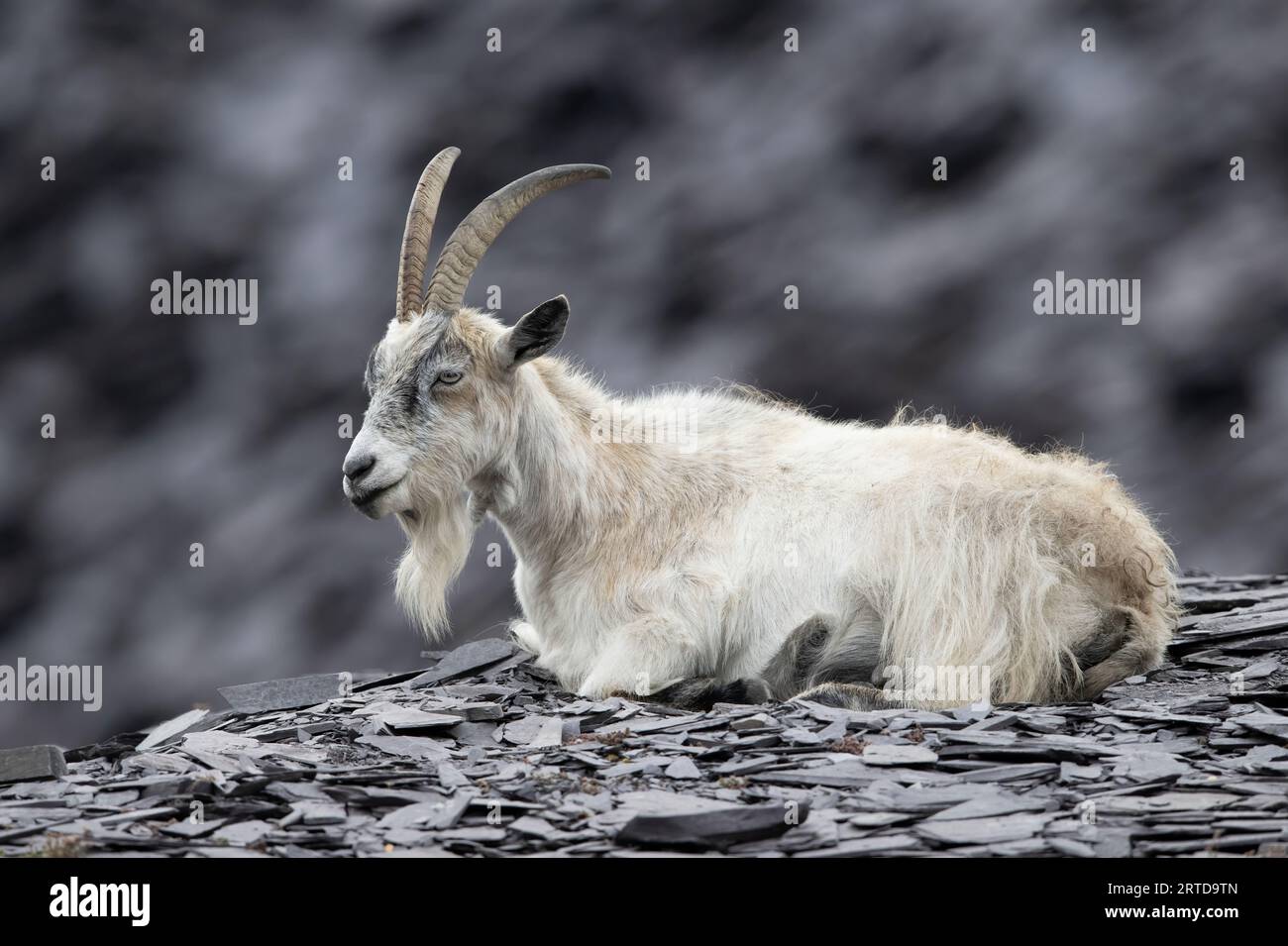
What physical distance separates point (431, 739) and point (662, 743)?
0.99m

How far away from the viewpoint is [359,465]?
18.9 ft

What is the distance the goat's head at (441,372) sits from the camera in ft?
19.3

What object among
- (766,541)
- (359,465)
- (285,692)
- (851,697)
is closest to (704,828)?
(851,697)

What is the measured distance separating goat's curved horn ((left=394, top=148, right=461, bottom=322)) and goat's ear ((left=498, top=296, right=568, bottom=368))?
535 millimetres

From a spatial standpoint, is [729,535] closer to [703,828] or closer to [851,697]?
[851,697]

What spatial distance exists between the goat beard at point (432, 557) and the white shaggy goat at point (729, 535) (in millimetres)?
14

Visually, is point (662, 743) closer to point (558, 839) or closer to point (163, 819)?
point (558, 839)

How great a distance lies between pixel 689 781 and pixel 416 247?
3.07m
